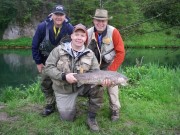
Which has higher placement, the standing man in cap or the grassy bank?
A: the standing man in cap

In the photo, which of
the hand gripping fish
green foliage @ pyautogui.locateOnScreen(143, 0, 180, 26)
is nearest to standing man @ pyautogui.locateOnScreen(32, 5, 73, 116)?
the hand gripping fish

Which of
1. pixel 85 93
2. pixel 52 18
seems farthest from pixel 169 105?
pixel 52 18

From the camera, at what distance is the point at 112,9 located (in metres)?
36.5

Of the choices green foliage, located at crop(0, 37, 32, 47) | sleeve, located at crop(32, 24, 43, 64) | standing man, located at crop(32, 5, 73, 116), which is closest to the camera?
standing man, located at crop(32, 5, 73, 116)

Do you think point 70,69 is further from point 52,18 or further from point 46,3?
point 46,3

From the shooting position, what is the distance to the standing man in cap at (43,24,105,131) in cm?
491

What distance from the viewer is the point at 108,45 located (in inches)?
211

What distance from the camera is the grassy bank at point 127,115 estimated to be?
15.9ft

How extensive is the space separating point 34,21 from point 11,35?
3290mm

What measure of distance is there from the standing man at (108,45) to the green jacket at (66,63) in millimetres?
396

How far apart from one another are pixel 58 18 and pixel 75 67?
902mm

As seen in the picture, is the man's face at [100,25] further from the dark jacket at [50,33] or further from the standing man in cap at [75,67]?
the dark jacket at [50,33]

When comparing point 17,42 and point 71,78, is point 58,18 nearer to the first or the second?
point 71,78

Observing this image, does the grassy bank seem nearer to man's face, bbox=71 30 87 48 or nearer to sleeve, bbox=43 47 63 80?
sleeve, bbox=43 47 63 80
